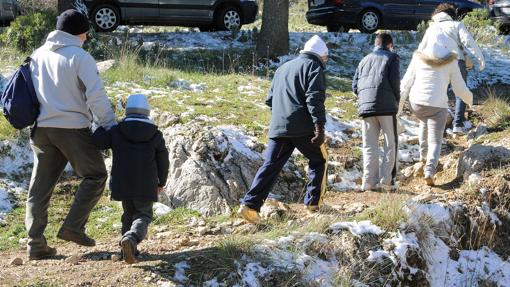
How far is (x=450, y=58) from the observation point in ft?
24.4

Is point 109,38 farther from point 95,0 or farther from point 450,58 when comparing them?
point 450,58

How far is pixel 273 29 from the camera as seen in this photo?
12.2 m

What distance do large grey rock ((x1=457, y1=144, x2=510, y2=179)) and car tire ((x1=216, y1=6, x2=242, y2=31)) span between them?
8.80 metres

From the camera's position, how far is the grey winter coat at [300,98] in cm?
586

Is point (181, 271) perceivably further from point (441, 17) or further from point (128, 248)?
point (441, 17)

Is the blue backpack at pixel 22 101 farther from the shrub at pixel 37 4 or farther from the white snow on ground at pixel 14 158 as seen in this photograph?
the shrub at pixel 37 4

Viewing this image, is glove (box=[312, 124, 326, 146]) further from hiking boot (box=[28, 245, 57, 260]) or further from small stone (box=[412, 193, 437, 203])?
hiking boot (box=[28, 245, 57, 260])

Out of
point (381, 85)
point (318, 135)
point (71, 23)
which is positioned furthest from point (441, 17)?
point (71, 23)

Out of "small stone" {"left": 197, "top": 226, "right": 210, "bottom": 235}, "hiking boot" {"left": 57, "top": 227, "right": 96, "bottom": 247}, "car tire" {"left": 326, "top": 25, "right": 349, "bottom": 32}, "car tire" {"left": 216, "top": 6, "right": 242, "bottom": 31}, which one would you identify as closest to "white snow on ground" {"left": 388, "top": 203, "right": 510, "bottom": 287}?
"small stone" {"left": 197, "top": 226, "right": 210, "bottom": 235}

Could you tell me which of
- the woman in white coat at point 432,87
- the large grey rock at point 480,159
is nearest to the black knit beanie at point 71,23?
the woman in white coat at point 432,87

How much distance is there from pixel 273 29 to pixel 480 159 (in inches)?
220

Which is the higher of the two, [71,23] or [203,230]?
[71,23]

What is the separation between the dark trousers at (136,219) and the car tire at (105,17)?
390 inches

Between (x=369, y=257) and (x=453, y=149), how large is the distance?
12.7ft
